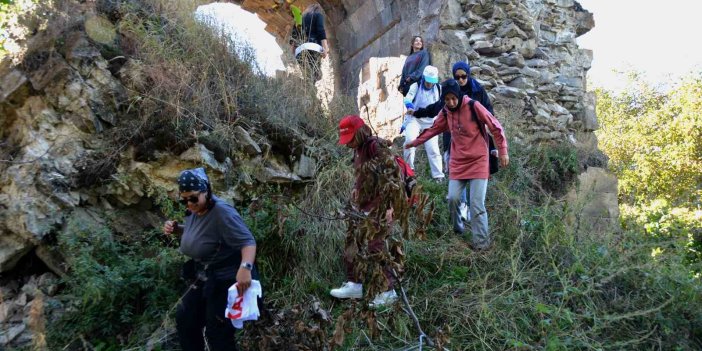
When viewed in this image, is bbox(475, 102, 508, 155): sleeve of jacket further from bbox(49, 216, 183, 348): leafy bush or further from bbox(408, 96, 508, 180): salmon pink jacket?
bbox(49, 216, 183, 348): leafy bush

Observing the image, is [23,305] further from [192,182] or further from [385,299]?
[385,299]

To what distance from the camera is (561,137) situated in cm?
802

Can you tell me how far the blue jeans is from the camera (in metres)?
5.05

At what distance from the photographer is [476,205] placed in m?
5.08

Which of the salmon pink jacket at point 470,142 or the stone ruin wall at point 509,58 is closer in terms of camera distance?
the salmon pink jacket at point 470,142

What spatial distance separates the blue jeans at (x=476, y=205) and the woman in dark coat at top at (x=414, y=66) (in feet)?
6.84

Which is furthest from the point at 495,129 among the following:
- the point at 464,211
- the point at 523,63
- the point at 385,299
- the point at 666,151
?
the point at 666,151

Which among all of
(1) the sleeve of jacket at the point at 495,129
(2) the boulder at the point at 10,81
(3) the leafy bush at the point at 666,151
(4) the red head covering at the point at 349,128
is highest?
(2) the boulder at the point at 10,81

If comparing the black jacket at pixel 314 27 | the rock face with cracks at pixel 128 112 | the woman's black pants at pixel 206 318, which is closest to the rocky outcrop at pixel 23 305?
the rock face with cracks at pixel 128 112

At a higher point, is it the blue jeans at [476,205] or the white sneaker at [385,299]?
the blue jeans at [476,205]

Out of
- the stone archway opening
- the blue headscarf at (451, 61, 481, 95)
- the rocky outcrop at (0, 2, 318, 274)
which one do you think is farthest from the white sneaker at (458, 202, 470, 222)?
the stone archway opening

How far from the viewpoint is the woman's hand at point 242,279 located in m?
3.27

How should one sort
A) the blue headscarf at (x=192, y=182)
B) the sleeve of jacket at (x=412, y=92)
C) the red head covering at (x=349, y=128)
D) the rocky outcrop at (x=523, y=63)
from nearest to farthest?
the blue headscarf at (x=192, y=182), the red head covering at (x=349, y=128), the sleeve of jacket at (x=412, y=92), the rocky outcrop at (x=523, y=63)

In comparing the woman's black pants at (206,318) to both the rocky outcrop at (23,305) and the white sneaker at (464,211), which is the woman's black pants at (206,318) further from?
the white sneaker at (464,211)
